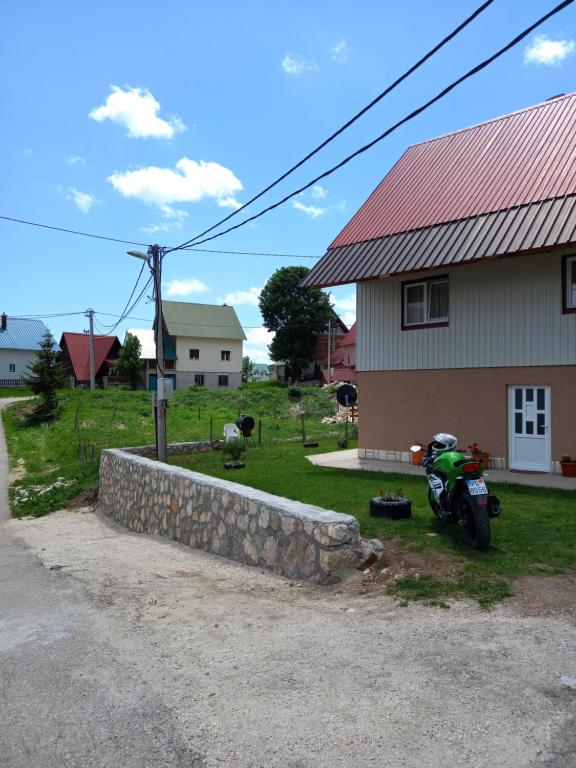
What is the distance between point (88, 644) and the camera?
513 cm

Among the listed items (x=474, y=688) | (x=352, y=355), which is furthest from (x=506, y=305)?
(x=352, y=355)

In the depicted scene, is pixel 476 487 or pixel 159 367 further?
pixel 159 367

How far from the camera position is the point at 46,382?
34.6 meters

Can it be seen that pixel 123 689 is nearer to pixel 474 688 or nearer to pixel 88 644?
pixel 88 644

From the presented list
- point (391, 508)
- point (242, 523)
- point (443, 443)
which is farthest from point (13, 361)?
point (443, 443)

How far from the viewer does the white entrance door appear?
1341cm

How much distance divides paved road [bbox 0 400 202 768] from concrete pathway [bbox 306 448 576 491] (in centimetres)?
798

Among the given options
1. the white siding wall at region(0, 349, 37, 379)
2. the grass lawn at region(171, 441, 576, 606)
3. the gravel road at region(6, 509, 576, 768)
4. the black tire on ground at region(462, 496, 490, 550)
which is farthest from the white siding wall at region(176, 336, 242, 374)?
the black tire on ground at region(462, 496, 490, 550)

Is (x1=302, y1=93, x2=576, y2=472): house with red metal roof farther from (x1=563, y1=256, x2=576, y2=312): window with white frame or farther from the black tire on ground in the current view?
the black tire on ground

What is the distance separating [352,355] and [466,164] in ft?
138

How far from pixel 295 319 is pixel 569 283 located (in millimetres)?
48569

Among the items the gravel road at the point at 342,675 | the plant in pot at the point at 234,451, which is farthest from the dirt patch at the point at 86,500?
the gravel road at the point at 342,675

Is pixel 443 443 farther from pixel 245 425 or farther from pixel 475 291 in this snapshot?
pixel 245 425

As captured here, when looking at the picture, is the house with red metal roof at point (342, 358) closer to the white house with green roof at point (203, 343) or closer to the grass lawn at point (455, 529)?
the white house with green roof at point (203, 343)
